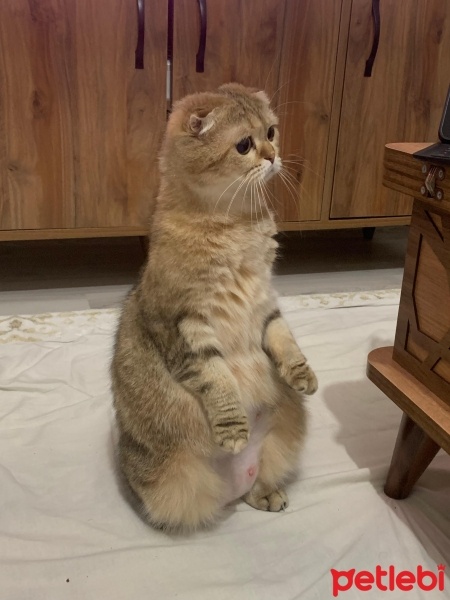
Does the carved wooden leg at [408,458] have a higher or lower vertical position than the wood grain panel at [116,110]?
lower

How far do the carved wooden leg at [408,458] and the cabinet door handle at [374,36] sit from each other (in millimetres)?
1322

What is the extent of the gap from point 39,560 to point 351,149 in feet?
5.31

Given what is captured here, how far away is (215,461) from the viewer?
1056 millimetres

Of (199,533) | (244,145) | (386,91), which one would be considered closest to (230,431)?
(199,533)

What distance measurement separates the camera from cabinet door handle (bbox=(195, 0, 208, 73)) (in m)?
1.78

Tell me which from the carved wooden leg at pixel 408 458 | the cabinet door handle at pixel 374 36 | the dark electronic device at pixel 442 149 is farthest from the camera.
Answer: the cabinet door handle at pixel 374 36

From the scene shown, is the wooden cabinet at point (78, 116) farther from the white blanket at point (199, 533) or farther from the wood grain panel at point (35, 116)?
the white blanket at point (199, 533)

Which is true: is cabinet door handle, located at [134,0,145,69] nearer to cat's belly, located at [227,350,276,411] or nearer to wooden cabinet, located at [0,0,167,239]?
wooden cabinet, located at [0,0,167,239]

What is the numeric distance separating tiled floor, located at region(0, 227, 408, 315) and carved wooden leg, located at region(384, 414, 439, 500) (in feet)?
3.43

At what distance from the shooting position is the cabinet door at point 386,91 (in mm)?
1979

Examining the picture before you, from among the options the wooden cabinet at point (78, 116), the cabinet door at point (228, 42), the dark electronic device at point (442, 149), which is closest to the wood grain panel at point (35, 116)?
the wooden cabinet at point (78, 116)

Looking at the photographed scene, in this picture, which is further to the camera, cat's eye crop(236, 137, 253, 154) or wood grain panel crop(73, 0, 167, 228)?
wood grain panel crop(73, 0, 167, 228)

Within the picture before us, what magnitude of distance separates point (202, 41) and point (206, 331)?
3.80 feet

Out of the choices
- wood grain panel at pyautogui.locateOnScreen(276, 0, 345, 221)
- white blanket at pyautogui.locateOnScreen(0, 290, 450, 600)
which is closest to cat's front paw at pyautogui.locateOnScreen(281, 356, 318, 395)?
white blanket at pyautogui.locateOnScreen(0, 290, 450, 600)
